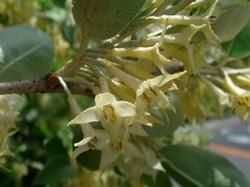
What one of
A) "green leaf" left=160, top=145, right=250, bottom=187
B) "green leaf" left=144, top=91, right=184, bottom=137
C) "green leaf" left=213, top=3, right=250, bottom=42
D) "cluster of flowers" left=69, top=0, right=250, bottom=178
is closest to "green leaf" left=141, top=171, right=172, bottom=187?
"green leaf" left=160, top=145, right=250, bottom=187

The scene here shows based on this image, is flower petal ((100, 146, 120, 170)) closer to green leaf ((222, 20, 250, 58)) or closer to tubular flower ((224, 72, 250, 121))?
tubular flower ((224, 72, 250, 121))

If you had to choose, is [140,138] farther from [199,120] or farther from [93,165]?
[199,120]

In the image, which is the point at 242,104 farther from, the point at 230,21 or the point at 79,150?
the point at 79,150

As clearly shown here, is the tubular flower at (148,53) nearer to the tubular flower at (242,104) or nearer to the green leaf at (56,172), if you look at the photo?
the tubular flower at (242,104)

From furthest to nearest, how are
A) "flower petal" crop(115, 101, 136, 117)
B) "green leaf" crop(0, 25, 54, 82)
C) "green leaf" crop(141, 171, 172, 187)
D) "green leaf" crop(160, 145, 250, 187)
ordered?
1. "green leaf" crop(141, 171, 172, 187)
2. "green leaf" crop(160, 145, 250, 187)
3. "green leaf" crop(0, 25, 54, 82)
4. "flower petal" crop(115, 101, 136, 117)

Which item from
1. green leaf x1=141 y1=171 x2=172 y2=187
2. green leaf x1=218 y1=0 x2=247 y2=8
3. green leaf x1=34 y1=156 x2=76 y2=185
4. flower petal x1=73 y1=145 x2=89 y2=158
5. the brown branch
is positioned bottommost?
green leaf x1=34 y1=156 x2=76 y2=185

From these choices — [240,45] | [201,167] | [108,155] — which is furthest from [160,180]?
[108,155]
